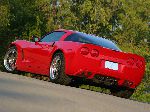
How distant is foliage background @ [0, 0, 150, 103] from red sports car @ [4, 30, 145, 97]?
80.0 ft

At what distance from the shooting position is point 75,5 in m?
59.3

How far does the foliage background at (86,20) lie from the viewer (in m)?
39.8

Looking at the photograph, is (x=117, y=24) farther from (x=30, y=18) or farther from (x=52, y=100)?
(x=52, y=100)

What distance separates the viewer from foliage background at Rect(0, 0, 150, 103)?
39.8 metres

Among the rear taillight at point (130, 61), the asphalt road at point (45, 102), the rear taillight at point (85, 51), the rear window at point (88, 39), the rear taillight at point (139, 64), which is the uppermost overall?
the rear window at point (88, 39)

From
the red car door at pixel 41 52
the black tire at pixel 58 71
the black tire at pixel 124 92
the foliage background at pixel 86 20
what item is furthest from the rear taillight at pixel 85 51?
the foliage background at pixel 86 20

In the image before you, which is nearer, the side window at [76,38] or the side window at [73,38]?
the side window at [76,38]

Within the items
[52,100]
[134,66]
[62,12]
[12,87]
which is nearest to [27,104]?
[52,100]

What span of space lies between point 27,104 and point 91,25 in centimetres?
5119

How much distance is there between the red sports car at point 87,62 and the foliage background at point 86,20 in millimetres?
24393

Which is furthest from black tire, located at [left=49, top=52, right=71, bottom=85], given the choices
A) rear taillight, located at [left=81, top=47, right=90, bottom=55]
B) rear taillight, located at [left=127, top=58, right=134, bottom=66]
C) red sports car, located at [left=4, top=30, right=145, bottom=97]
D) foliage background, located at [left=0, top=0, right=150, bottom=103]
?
foliage background, located at [left=0, top=0, right=150, bottom=103]

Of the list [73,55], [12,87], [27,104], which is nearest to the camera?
[27,104]

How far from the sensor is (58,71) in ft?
34.3

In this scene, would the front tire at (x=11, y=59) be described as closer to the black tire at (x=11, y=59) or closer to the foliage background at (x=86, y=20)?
the black tire at (x=11, y=59)
